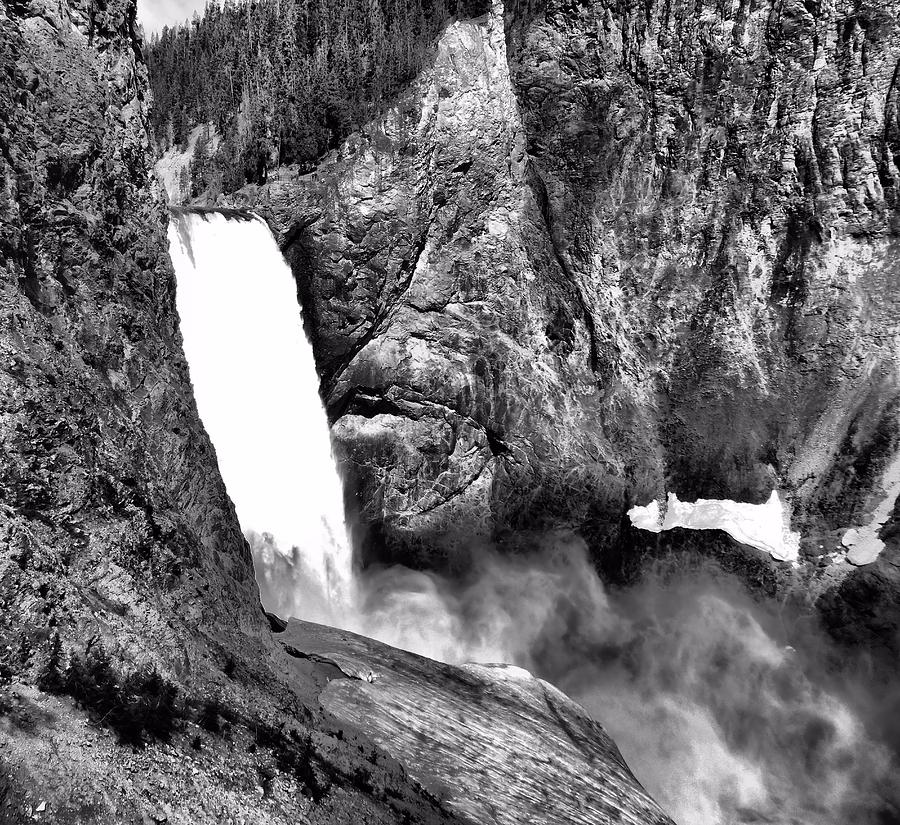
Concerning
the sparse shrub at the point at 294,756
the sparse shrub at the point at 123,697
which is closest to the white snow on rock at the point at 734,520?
the sparse shrub at the point at 294,756

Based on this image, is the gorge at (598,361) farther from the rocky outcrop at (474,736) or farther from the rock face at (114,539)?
the rock face at (114,539)

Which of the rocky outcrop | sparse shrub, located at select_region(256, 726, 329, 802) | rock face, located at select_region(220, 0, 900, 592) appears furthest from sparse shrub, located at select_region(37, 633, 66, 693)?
rock face, located at select_region(220, 0, 900, 592)

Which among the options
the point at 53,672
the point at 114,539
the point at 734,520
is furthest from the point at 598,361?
the point at 53,672

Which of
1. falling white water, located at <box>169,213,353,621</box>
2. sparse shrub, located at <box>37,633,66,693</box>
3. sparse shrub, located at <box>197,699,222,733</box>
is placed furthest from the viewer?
falling white water, located at <box>169,213,353,621</box>

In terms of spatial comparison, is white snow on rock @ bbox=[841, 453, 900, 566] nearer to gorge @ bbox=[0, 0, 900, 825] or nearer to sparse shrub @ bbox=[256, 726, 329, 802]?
gorge @ bbox=[0, 0, 900, 825]

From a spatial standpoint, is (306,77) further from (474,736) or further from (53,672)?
(53,672)

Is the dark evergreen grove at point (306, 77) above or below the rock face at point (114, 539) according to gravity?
above
